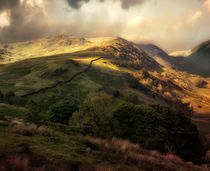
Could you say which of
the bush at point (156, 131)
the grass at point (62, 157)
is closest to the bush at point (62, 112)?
the bush at point (156, 131)

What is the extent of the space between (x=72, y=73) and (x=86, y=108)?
12780 centimetres

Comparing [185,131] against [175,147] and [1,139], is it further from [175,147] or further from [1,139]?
[1,139]

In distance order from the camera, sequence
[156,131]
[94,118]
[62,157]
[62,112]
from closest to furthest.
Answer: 1. [62,157]
2. [156,131]
3. [94,118]
4. [62,112]

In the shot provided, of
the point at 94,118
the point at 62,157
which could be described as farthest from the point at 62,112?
the point at 62,157

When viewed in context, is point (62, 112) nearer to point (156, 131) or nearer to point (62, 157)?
point (156, 131)

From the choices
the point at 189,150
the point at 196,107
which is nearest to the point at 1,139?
the point at 189,150

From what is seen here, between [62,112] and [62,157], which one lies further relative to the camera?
[62,112]

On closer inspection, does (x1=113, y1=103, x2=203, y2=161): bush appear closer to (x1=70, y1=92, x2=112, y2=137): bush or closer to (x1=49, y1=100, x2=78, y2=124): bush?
(x1=70, y1=92, x2=112, y2=137): bush

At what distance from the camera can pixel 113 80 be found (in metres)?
162

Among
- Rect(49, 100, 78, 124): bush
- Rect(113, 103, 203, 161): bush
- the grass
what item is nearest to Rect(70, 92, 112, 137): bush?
Rect(113, 103, 203, 161): bush

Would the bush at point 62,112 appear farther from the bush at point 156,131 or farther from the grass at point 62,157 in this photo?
the grass at point 62,157

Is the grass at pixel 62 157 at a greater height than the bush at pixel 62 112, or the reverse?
the grass at pixel 62 157

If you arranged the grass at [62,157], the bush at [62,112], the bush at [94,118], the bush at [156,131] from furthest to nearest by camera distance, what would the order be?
the bush at [62,112], the bush at [156,131], the bush at [94,118], the grass at [62,157]

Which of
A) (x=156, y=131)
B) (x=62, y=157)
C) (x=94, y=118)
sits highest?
(x=62, y=157)
